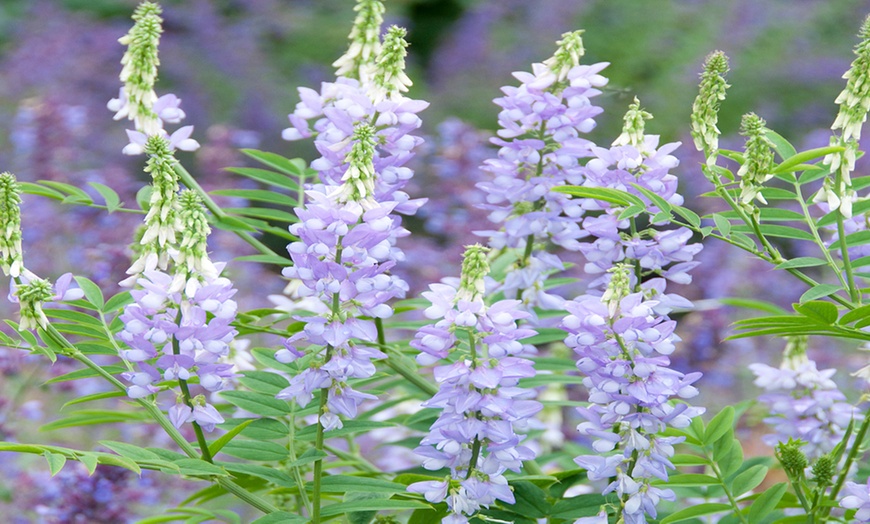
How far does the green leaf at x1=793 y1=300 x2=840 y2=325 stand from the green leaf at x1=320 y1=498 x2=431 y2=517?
1.39 ft

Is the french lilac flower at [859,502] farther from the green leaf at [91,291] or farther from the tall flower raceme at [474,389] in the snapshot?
the green leaf at [91,291]

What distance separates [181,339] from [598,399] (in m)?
0.42

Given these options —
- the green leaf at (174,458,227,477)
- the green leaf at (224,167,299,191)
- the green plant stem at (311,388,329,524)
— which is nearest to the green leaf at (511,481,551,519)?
the green plant stem at (311,388,329,524)

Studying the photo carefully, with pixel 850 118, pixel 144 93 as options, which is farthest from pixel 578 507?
pixel 144 93

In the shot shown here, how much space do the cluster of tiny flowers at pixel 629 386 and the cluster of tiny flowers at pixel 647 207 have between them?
0.28 feet

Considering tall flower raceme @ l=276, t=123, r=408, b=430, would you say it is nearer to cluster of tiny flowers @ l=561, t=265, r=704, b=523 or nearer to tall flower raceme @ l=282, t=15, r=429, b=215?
tall flower raceme @ l=282, t=15, r=429, b=215

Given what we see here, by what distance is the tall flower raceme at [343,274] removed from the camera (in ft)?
3.12

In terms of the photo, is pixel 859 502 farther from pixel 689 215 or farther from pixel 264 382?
pixel 264 382

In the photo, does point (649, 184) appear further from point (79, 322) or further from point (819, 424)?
point (79, 322)

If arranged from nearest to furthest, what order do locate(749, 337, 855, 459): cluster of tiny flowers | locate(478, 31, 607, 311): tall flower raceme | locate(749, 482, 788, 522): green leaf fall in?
1. locate(749, 482, 788, 522): green leaf
2. locate(478, 31, 607, 311): tall flower raceme
3. locate(749, 337, 855, 459): cluster of tiny flowers

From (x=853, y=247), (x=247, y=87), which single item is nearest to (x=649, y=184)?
(x=853, y=247)

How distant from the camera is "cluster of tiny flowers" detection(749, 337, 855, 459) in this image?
133 centimetres

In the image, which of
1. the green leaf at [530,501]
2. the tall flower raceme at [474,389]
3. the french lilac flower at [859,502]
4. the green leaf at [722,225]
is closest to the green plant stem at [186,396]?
the tall flower raceme at [474,389]

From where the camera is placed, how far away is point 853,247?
1.18 m
